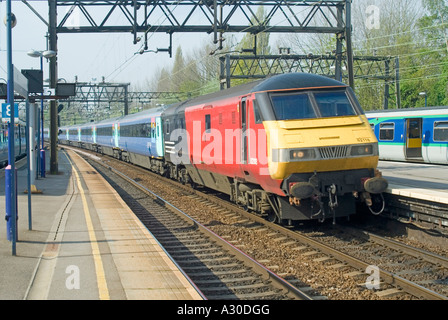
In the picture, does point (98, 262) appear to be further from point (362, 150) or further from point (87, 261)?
point (362, 150)

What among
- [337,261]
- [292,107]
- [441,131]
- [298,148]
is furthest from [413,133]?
[337,261]

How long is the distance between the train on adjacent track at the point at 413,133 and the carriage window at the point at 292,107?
Result: 12340 mm

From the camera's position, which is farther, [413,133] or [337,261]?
[413,133]

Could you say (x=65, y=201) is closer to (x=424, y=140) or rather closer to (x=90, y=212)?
(x=90, y=212)

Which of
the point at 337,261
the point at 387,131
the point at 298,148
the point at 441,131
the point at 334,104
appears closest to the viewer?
the point at 337,261

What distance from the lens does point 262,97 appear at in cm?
1052

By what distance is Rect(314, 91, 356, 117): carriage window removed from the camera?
10539 mm

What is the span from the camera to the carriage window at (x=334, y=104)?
10539mm

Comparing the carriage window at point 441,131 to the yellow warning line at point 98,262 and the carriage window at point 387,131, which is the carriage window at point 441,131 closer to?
the carriage window at point 387,131

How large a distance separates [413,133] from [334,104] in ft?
44.2

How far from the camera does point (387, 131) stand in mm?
24375

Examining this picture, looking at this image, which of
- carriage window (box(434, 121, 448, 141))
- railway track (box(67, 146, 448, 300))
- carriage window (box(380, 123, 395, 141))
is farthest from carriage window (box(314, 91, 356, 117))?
carriage window (box(380, 123, 395, 141))

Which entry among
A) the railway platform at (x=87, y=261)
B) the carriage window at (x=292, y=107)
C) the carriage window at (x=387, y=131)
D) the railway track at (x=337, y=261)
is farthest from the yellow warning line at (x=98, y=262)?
the carriage window at (x=387, y=131)
